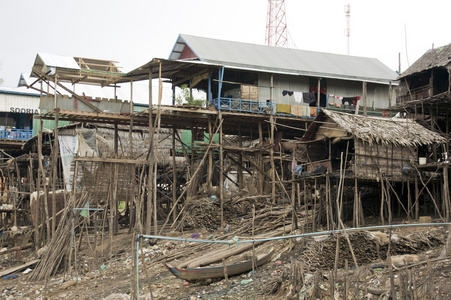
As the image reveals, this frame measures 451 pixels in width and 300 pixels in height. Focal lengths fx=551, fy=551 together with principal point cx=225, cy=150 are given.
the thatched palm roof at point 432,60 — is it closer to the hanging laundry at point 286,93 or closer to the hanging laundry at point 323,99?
the hanging laundry at point 323,99

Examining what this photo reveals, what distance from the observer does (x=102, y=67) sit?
25.4 m

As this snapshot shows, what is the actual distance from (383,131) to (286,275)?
30.0 ft

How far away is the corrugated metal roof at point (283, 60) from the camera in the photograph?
25.9 m

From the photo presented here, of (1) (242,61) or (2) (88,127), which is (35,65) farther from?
(1) (242,61)

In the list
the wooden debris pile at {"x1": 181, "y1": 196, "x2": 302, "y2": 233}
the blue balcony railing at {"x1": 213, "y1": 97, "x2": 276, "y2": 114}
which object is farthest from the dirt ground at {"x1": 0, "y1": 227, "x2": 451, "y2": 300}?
the blue balcony railing at {"x1": 213, "y1": 97, "x2": 276, "y2": 114}

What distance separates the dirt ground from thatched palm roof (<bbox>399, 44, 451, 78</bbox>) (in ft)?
31.5

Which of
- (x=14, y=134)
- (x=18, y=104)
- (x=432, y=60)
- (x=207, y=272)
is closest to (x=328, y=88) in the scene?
(x=432, y=60)

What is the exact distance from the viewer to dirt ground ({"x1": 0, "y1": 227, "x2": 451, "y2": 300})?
1212 centimetres

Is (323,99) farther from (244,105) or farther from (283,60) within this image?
(244,105)

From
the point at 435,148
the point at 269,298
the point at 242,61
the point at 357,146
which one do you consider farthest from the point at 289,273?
the point at 242,61

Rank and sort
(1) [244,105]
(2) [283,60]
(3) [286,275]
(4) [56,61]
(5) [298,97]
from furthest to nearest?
1. (2) [283,60]
2. (5) [298,97]
3. (1) [244,105]
4. (4) [56,61]
5. (3) [286,275]

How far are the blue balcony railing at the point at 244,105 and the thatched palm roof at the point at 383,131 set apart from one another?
534 cm

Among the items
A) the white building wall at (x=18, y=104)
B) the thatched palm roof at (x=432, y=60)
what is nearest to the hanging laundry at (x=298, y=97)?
the thatched palm roof at (x=432, y=60)

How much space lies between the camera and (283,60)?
28.2 metres
